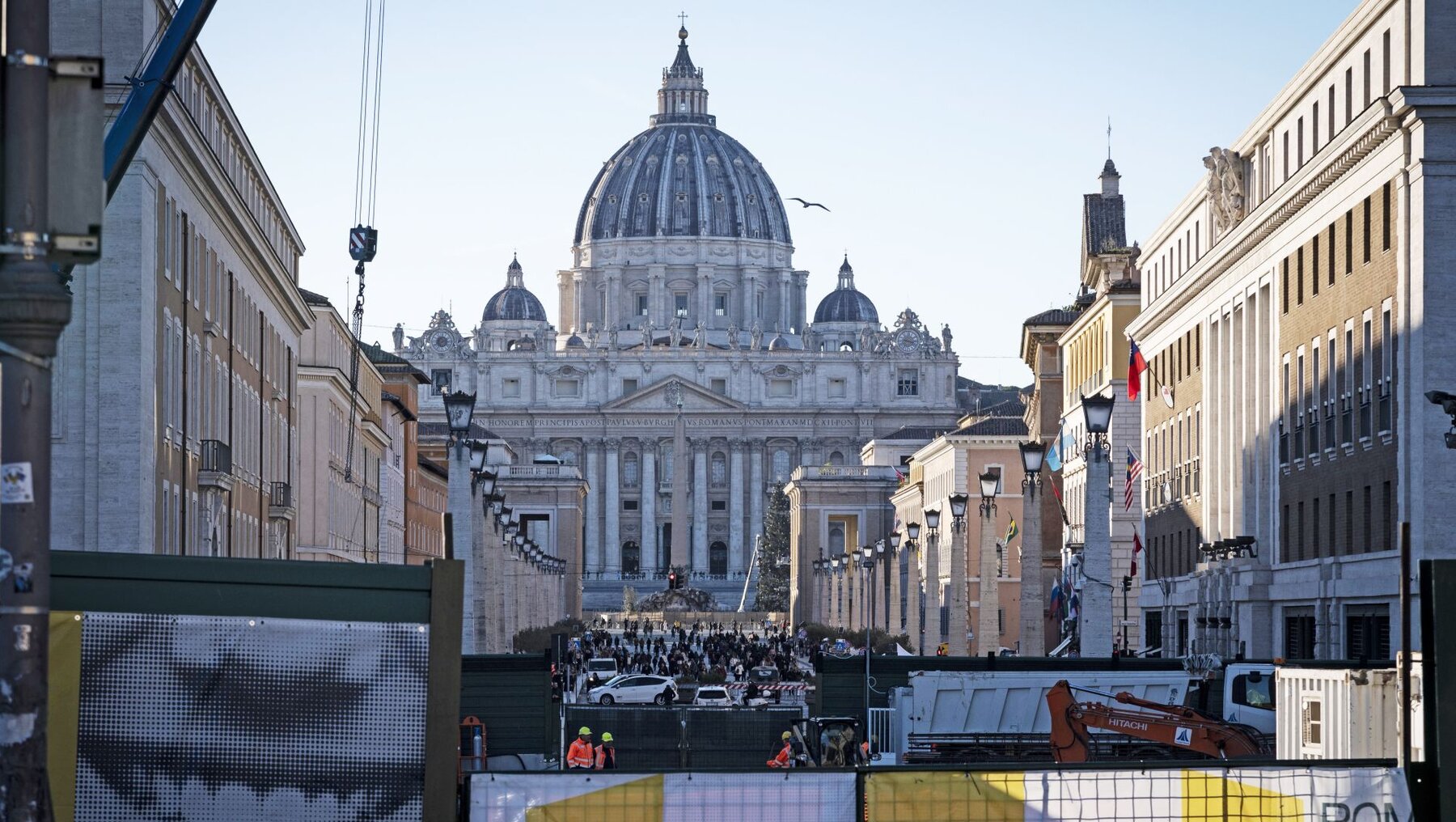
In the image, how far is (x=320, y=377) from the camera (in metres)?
67.5

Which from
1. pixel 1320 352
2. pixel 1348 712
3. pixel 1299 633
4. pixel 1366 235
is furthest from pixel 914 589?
pixel 1348 712

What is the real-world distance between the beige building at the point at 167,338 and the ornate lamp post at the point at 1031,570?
13.8m

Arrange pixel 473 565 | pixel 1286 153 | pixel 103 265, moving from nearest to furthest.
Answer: pixel 103 265 < pixel 473 565 < pixel 1286 153

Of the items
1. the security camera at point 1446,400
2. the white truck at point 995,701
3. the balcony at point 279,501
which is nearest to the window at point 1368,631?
the white truck at point 995,701

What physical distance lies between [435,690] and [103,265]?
22004mm

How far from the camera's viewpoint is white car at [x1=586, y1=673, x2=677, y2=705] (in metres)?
61.2

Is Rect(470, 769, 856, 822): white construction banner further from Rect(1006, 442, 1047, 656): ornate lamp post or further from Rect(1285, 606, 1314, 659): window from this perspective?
Rect(1285, 606, 1314, 659): window

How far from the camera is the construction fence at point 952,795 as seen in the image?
1248 centimetres

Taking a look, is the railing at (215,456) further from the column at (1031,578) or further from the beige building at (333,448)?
the beige building at (333,448)

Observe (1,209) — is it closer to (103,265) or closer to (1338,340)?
(103,265)

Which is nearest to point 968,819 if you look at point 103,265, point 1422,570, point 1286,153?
point 1422,570

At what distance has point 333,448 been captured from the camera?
68.8 m

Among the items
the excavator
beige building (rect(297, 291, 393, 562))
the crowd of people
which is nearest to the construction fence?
the excavator

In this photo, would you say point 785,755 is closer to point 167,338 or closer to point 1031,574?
point 167,338
